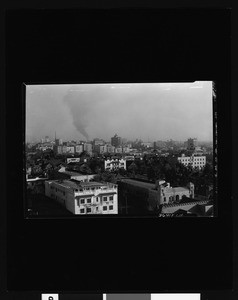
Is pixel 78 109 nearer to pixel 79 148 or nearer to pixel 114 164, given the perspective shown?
pixel 79 148

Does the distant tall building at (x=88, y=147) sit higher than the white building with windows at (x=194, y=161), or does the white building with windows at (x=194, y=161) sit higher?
the distant tall building at (x=88, y=147)


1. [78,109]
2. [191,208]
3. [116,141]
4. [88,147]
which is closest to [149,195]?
[191,208]

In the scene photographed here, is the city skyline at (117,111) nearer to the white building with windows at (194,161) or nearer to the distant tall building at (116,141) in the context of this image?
the distant tall building at (116,141)

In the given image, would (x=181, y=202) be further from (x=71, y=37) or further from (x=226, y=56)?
(x=71, y=37)

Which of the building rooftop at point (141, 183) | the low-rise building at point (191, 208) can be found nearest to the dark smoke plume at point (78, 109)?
the building rooftop at point (141, 183)

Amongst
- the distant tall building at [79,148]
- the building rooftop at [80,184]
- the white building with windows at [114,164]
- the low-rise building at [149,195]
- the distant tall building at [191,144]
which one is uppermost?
the distant tall building at [191,144]

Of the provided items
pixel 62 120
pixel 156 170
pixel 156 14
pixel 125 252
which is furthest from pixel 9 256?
pixel 156 14
